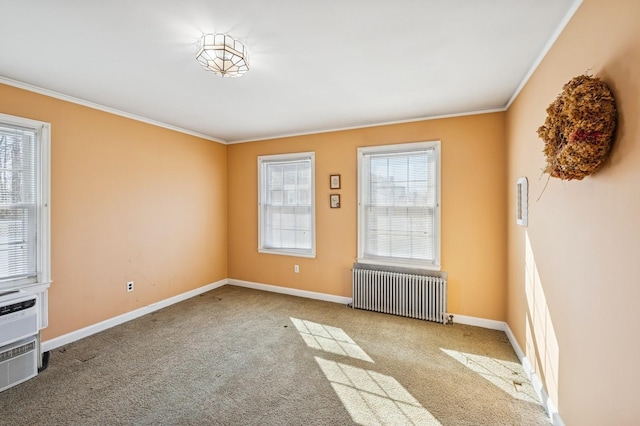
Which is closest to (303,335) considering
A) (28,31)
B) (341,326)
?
(341,326)

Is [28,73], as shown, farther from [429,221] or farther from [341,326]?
[429,221]

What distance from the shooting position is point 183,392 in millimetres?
2256

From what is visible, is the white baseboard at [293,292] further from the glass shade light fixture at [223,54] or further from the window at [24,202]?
the glass shade light fixture at [223,54]

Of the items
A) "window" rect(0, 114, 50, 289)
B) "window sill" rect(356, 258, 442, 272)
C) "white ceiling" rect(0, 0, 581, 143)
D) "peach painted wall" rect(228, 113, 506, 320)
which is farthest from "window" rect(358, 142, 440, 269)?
"window" rect(0, 114, 50, 289)

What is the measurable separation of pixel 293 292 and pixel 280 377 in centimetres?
218

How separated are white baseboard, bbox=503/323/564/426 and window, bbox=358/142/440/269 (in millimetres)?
1173

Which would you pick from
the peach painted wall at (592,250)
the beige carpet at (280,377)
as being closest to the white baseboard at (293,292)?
the beige carpet at (280,377)

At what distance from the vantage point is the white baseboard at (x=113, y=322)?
292 cm

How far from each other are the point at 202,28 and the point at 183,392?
264cm

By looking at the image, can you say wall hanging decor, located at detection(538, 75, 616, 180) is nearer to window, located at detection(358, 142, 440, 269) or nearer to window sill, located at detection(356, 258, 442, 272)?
window, located at detection(358, 142, 440, 269)

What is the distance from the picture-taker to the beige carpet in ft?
6.62

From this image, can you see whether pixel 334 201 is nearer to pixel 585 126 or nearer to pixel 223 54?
pixel 223 54

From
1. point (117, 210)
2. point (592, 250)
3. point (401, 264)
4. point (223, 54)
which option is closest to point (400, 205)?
point (401, 264)

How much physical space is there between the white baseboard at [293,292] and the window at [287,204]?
589 millimetres
